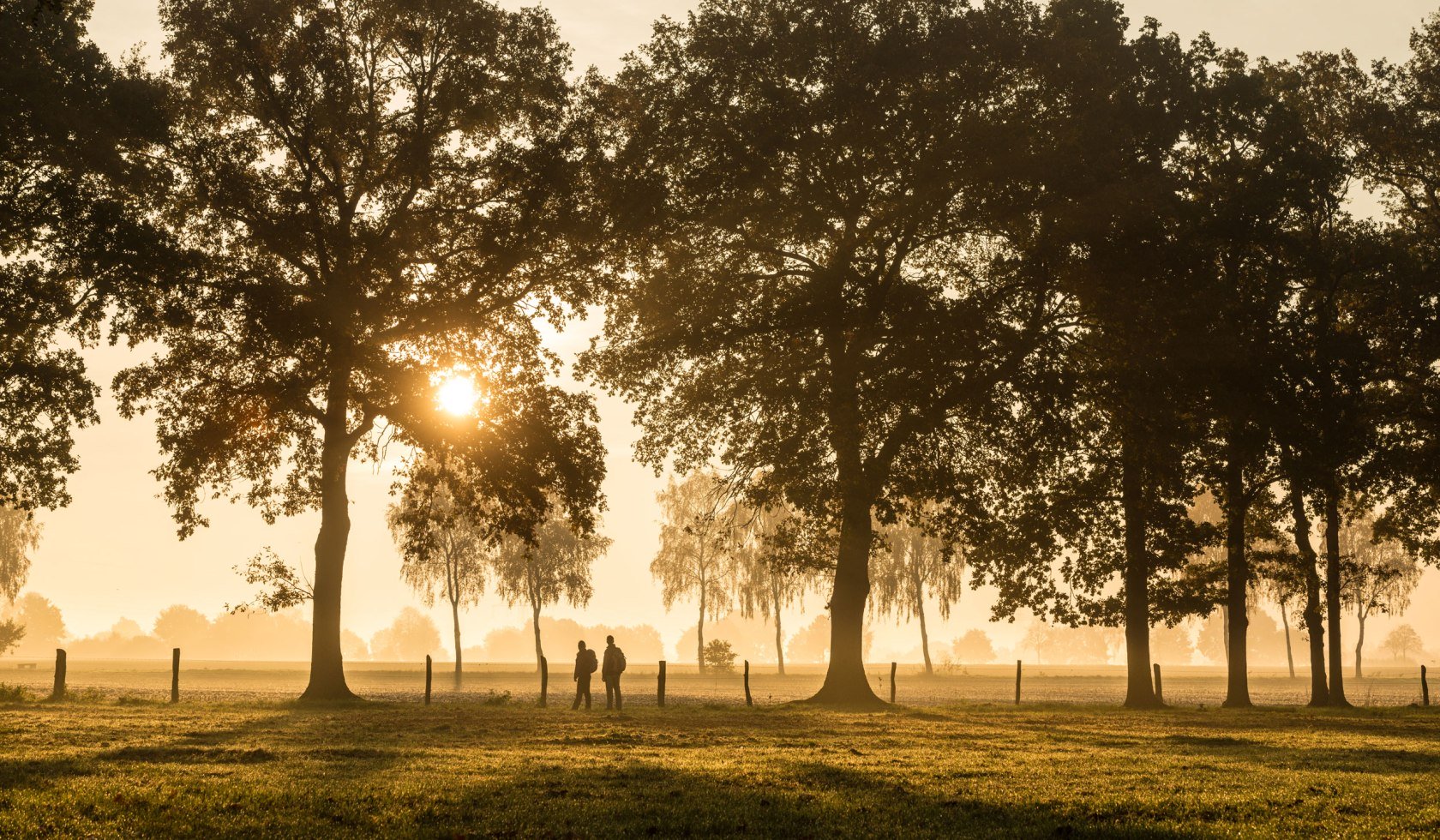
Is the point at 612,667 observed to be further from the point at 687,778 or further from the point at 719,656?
the point at 719,656

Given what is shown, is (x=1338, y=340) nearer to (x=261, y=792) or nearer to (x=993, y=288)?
(x=993, y=288)

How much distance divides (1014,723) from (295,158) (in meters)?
24.8

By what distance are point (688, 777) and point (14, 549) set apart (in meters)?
94.4

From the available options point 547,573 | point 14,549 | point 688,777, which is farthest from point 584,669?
point 14,549

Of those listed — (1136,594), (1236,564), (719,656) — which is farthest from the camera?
(719,656)

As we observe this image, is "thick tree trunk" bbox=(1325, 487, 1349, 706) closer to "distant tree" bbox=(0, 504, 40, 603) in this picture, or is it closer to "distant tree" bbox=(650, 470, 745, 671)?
"distant tree" bbox=(650, 470, 745, 671)

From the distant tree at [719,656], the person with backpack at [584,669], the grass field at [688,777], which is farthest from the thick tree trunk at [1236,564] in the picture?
the distant tree at [719,656]

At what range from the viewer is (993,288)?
33281mm

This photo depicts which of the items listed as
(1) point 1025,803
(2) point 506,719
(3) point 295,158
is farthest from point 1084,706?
(3) point 295,158

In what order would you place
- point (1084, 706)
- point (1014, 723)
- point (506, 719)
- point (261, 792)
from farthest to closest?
point (1084, 706) < point (1014, 723) < point (506, 719) < point (261, 792)

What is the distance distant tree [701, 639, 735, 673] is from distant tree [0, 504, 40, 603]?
53626 mm

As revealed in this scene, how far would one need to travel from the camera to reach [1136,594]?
37469 millimetres

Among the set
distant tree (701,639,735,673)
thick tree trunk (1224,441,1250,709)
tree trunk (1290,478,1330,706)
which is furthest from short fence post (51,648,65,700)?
distant tree (701,639,735,673)

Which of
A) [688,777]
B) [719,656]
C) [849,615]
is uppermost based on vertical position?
[849,615]
